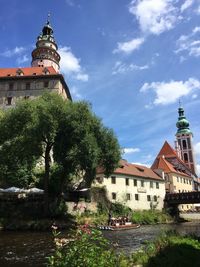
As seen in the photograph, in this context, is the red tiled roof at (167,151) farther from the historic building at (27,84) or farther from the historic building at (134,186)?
the historic building at (27,84)

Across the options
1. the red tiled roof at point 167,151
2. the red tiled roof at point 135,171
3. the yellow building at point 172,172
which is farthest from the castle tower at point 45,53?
the red tiled roof at point 167,151

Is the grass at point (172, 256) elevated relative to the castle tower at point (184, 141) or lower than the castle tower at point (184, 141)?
lower

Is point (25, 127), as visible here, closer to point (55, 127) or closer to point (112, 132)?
point (55, 127)

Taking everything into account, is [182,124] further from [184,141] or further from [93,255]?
[93,255]

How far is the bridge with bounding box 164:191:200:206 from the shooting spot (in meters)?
59.4

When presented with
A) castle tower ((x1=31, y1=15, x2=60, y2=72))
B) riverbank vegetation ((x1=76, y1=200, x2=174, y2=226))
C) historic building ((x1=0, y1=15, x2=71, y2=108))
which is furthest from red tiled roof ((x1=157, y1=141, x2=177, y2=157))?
historic building ((x1=0, y1=15, x2=71, y2=108))

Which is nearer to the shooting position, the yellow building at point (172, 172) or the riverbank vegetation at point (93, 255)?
the riverbank vegetation at point (93, 255)

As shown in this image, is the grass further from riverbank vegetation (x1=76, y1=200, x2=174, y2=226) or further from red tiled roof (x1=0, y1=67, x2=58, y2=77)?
red tiled roof (x1=0, y1=67, x2=58, y2=77)

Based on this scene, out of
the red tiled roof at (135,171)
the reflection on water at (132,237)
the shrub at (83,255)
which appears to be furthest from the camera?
the red tiled roof at (135,171)

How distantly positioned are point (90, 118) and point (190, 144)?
91343mm

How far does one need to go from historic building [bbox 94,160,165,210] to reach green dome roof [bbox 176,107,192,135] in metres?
61.2

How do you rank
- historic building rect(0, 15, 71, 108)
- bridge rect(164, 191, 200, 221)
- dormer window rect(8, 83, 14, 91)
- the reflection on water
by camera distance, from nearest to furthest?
1. the reflection on water
2. bridge rect(164, 191, 200, 221)
3. historic building rect(0, 15, 71, 108)
4. dormer window rect(8, 83, 14, 91)

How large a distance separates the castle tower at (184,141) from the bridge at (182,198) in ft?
190

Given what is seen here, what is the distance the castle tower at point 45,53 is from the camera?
257ft
